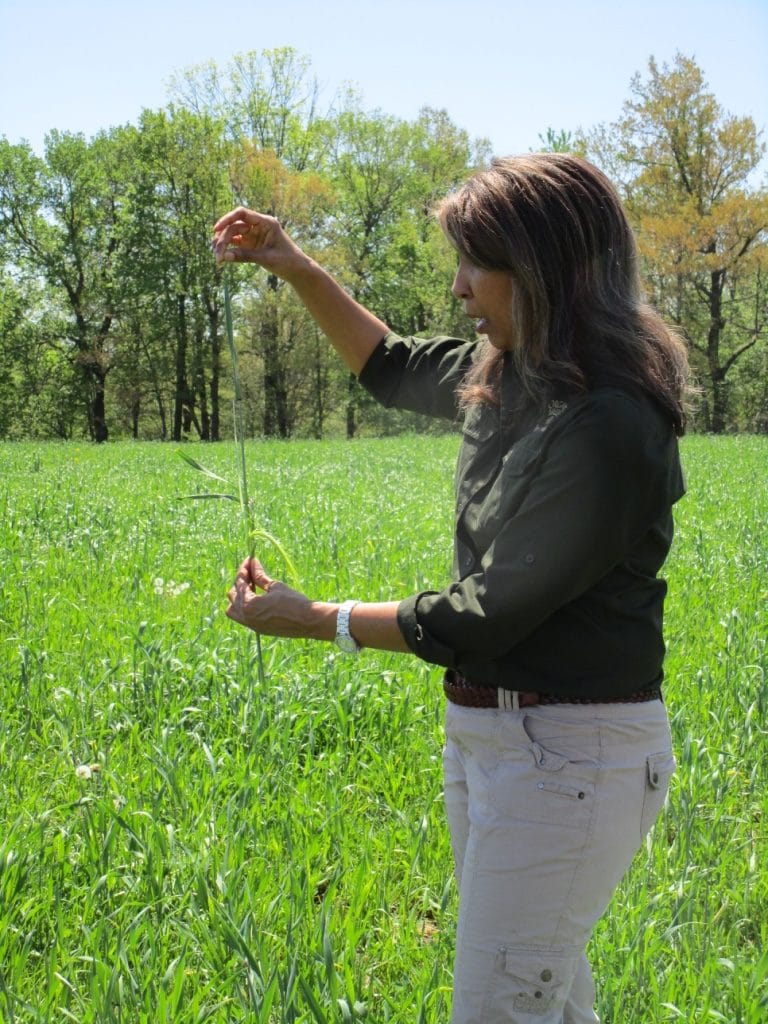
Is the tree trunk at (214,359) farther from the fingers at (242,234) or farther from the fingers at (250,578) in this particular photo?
the fingers at (250,578)

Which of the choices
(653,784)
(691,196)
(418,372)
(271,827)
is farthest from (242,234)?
(691,196)

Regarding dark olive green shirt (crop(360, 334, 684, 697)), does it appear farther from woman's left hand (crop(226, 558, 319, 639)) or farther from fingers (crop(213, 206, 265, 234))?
fingers (crop(213, 206, 265, 234))

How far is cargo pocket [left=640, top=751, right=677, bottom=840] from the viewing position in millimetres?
1926

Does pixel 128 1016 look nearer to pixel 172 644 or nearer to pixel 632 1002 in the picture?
pixel 632 1002

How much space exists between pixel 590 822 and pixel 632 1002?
104cm

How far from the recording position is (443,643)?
1866 millimetres

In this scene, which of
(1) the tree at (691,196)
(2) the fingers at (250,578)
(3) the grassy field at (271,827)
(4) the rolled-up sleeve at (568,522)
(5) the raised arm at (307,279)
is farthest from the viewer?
(1) the tree at (691,196)

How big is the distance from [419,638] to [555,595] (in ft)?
0.95

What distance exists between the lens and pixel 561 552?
1.75 meters

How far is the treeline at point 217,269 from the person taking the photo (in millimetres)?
40844

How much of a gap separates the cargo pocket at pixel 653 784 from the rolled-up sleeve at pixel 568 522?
385 millimetres

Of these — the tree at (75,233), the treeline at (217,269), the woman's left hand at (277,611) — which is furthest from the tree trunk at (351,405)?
the woman's left hand at (277,611)

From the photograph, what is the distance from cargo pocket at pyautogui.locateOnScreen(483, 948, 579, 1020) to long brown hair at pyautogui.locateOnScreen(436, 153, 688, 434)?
101cm

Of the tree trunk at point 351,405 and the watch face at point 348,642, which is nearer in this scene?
the watch face at point 348,642
